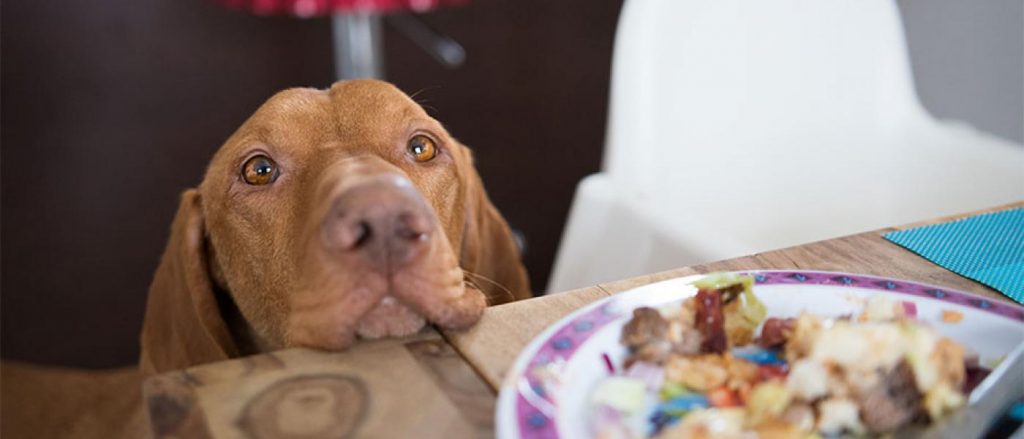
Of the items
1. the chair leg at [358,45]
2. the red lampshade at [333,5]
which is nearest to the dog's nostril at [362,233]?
the red lampshade at [333,5]

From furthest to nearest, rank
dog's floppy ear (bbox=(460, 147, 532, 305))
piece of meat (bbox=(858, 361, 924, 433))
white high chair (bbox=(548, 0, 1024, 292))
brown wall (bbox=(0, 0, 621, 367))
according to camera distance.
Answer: brown wall (bbox=(0, 0, 621, 367))
white high chair (bbox=(548, 0, 1024, 292))
dog's floppy ear (bbox=(460, 147, 532, 305))
piece of meat (bbox=(858, 361, 924, 433))

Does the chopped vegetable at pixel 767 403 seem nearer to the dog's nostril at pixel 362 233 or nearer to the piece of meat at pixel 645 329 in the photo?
the piece of meat at pixel 645 329

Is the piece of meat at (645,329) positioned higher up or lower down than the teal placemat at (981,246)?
higher up

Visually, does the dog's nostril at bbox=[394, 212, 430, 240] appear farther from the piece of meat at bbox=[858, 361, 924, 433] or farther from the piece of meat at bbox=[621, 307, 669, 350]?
the piece of meat at bbox=[858, 361, 924, 433]

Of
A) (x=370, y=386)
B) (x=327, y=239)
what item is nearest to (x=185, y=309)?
(x=327, y=239)

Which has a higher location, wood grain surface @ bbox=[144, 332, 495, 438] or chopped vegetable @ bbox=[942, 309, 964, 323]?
chopped vegetable @ bbox=[942, 309, 964, 323]

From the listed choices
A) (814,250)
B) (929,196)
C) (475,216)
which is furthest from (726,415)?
(929,196)

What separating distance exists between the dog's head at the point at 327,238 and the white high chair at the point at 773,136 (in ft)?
1.42

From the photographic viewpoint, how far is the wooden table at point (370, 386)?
0.80 metres

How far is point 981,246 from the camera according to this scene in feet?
3.77

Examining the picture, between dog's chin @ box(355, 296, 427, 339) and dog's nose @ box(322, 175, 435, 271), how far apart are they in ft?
0.14

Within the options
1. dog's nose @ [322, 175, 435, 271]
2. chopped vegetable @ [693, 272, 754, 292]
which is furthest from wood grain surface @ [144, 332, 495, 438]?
chopped vegetable @ [693, 272, 754, 292]

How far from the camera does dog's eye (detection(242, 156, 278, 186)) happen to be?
54.1 inches

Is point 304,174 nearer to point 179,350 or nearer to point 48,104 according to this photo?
point 179,350
